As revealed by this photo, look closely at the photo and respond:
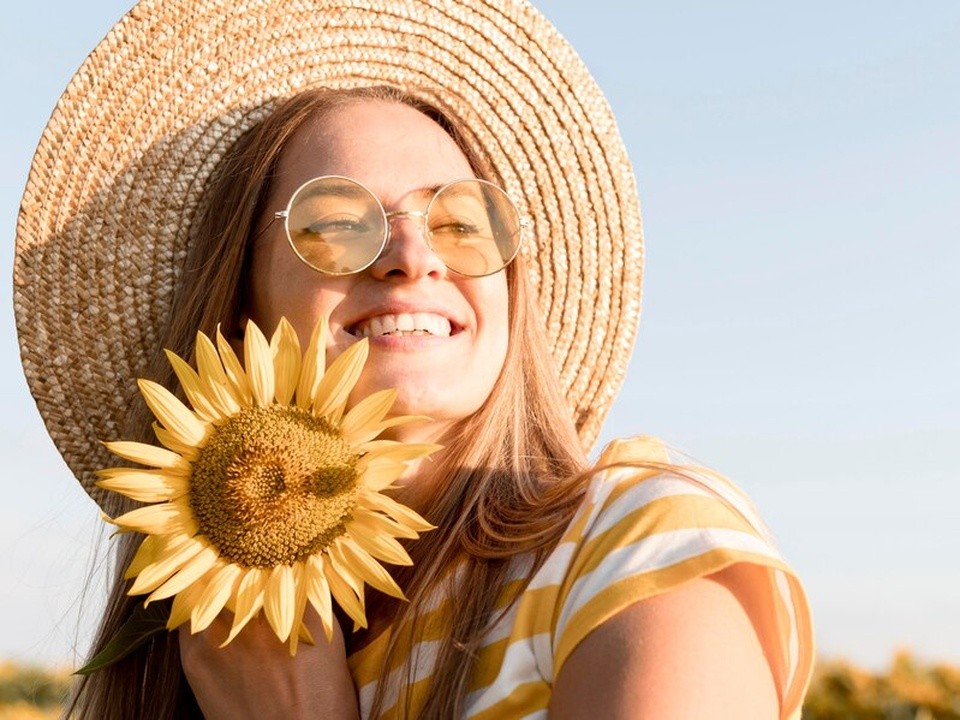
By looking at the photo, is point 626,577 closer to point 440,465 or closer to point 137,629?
point 440,465

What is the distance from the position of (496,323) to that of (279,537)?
914 millimetres

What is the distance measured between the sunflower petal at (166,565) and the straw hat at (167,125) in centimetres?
117

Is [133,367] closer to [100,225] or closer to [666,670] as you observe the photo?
[100,225]

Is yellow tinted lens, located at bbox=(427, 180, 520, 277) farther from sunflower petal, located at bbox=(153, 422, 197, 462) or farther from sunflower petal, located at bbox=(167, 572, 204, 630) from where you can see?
sunflower petal, located at bbox=(167, 572, 204, 630)

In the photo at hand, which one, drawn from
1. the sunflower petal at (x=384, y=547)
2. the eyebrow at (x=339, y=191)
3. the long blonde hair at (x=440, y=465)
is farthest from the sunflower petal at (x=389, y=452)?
the eyebrow at (x=339, y=191)

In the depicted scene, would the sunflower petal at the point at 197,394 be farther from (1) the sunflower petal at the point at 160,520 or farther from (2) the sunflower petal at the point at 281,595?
(2) the sunflower petal at the point at 281,595

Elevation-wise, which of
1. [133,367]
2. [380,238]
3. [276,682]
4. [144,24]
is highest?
[144,24]

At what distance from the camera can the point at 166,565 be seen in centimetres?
216

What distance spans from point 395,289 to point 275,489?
2.30ft

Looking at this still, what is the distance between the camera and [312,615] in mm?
2385

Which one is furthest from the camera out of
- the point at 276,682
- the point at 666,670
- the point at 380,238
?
the point at 380,238

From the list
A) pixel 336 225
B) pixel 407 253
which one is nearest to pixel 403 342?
pixel 407 253

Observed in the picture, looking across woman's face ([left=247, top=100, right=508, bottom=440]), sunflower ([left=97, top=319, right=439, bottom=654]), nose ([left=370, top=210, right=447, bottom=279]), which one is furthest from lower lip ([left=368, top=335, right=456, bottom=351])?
sunflower ([left=97, top=319, right=439, bottom=654])

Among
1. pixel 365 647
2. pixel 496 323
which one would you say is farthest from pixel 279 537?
pixel 496 323
